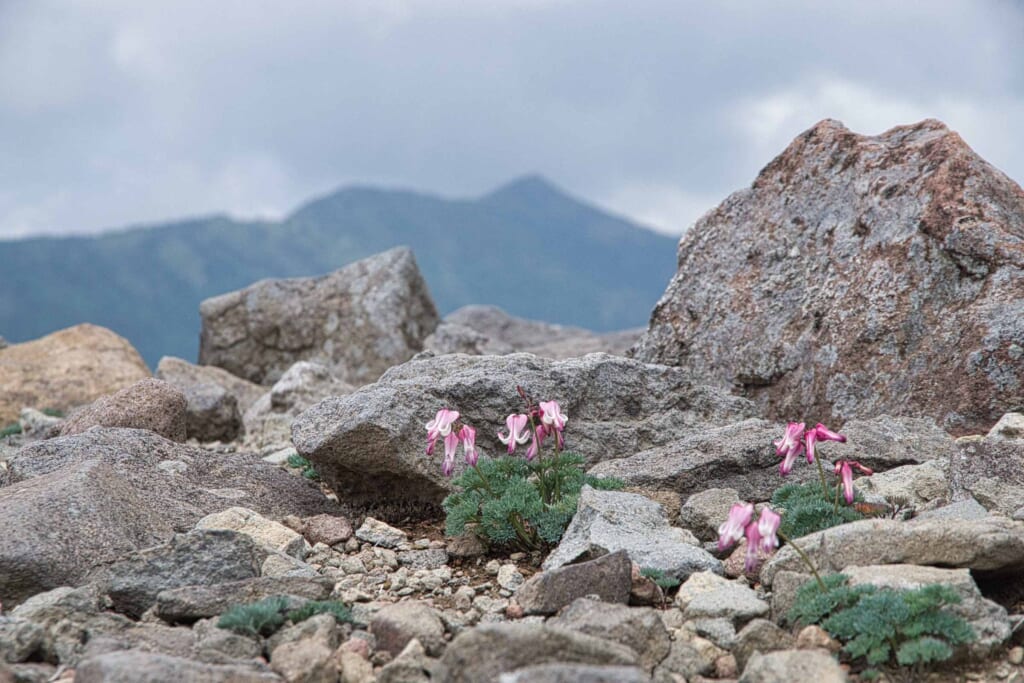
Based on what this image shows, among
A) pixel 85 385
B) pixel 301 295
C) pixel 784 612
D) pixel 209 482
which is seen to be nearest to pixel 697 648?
pixel 784 612

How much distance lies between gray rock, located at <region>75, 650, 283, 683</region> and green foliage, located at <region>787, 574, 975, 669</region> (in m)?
3.15

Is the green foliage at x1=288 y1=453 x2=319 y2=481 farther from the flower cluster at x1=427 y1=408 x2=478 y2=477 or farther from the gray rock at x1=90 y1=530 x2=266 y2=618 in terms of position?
the gray rock at x1=90 y1=530 x2=266 y2=618

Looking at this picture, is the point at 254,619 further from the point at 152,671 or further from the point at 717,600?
the point at 717,600

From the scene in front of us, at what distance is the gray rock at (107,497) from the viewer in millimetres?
7293

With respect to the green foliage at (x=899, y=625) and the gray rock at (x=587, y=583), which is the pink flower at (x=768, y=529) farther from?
the gray rock at (x=587, y=583)

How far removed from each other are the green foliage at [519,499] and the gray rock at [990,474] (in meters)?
2.61

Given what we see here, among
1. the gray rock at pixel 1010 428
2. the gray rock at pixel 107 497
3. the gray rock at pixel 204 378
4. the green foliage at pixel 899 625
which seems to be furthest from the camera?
the gray rock at pixel 204 378

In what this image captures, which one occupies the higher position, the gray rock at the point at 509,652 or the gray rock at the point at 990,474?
the gray rock at the point at 990,474

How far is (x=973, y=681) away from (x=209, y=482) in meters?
6.29

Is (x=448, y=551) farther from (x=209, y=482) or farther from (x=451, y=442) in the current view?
(x=209, y=482)

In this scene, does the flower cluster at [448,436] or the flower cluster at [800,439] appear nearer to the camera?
the flower cluster at [800,439]

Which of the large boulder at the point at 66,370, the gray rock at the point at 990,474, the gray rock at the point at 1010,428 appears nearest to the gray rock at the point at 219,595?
the gray rock at the point at 990,474

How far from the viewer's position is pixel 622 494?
8078 millimetres

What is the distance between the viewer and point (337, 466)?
30.7 ft
